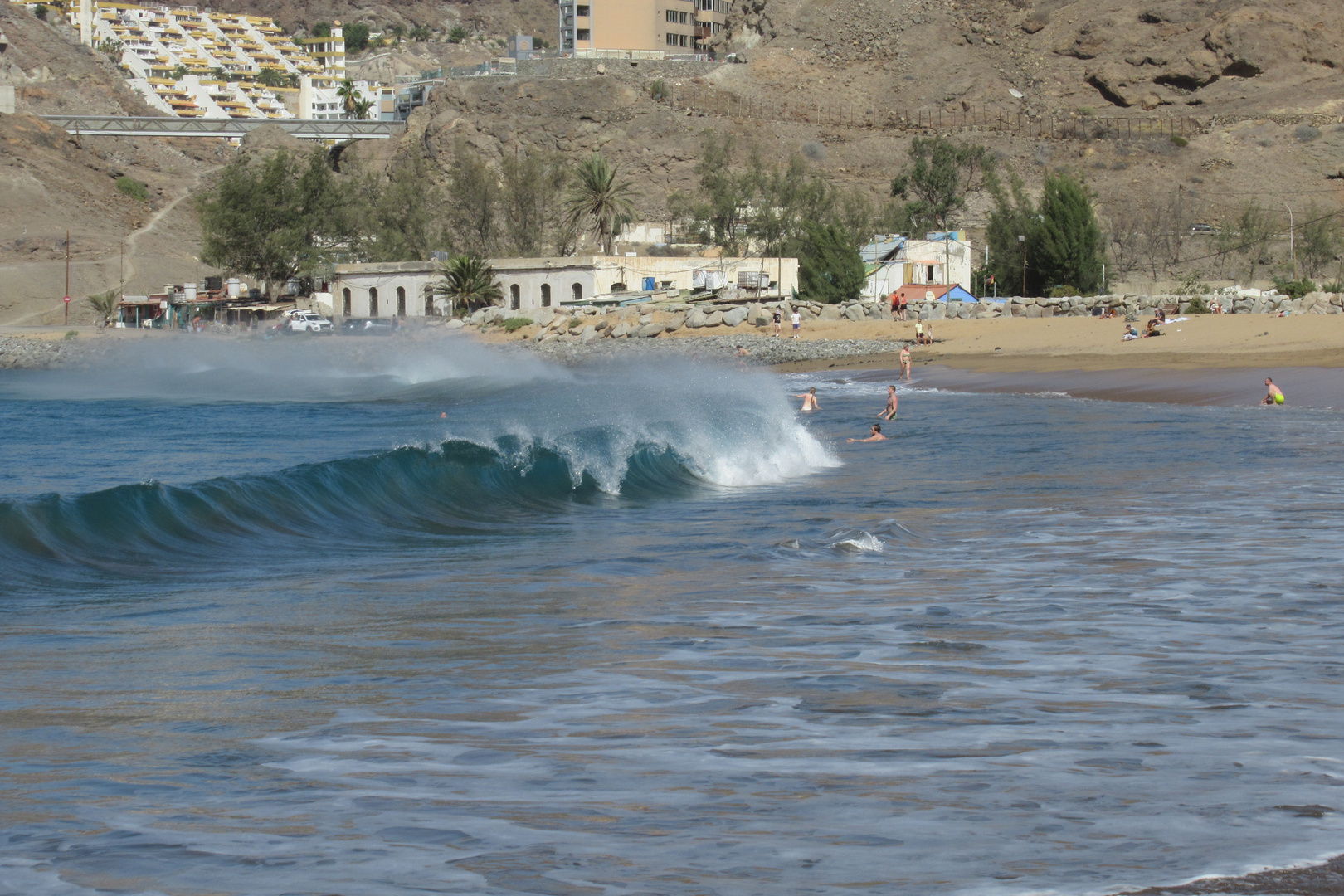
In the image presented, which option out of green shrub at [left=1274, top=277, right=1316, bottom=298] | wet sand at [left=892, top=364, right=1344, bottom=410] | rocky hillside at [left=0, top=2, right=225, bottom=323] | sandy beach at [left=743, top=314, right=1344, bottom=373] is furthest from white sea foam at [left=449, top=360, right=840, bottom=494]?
rocky hillside at [left=0, top=2, right=225, bottom=323]

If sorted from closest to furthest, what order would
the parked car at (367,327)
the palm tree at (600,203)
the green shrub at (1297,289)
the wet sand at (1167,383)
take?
the wet sand at (1167,383)
the green shrub at (1297,289)
the parked car at (367,327)
the palm tree at (600,203)

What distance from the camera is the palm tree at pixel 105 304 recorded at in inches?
3027

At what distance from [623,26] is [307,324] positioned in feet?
210

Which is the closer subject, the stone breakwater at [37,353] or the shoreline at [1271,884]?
the shoreline at [1271,884]

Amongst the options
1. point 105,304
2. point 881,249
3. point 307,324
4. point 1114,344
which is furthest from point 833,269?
point 105,304

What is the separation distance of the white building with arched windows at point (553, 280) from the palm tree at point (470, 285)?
1.95 ft

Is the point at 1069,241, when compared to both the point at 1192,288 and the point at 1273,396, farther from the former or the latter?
the point at 1273,396

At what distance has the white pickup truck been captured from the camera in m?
66.5

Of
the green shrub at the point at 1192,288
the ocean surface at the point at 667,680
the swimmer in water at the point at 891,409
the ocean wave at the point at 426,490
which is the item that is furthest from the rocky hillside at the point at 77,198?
the ocean surface at the point at 667,680

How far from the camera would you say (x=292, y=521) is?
14.9 m

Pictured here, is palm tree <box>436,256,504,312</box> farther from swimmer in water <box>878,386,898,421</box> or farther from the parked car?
swimmer in water <box>878,386,898,421</box>

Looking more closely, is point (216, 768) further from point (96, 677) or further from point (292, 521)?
point (292, 521)

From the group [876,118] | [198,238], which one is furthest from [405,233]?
[876,118]

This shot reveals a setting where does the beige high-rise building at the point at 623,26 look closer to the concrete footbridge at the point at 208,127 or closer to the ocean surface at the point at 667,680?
the concrete footbridge at the point at 208,127
